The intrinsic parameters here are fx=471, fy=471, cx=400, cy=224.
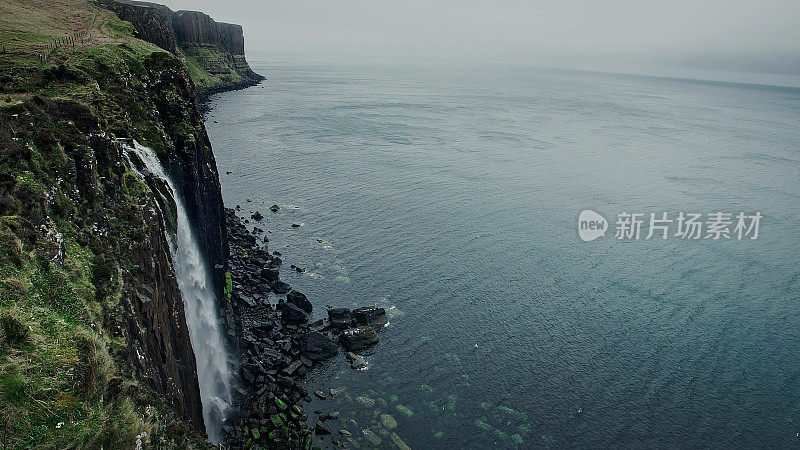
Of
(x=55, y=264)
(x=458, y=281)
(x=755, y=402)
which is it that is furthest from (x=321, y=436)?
(x=755, y=402)

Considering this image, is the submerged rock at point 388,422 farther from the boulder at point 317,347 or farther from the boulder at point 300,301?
the boulder at point 300,301

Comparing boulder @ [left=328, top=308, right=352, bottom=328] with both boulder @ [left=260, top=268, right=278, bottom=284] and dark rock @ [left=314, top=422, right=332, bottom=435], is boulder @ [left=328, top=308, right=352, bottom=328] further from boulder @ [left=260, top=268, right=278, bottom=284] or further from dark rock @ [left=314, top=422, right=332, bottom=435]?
dark rock @ [left=314, top=422, right=332, bottom=435]

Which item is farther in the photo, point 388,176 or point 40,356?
point 388,176

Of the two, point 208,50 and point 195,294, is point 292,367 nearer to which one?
point 195,294

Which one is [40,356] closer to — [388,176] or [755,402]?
[755,402]
